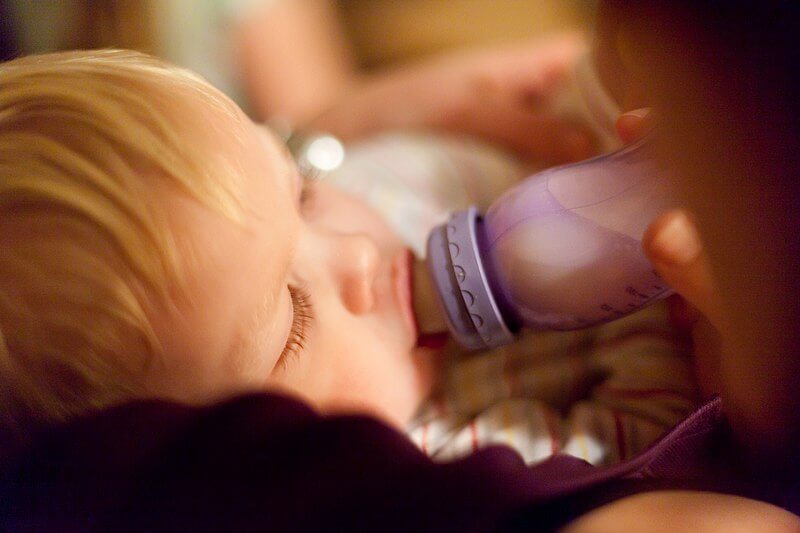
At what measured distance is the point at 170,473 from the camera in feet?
1.14

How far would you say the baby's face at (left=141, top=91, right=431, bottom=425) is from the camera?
40cm

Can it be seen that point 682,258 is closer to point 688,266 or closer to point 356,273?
point 688,266

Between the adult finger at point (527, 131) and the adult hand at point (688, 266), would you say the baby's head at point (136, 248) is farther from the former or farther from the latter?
the adult finger at point (527, 131)

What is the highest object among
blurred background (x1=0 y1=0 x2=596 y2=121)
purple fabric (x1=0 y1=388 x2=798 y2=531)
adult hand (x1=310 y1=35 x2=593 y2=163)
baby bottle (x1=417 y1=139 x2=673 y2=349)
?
blurred background (x1=0 y1=0 x2=596 y2=121)

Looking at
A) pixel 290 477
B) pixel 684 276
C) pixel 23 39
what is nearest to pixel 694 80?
pixel 684 276

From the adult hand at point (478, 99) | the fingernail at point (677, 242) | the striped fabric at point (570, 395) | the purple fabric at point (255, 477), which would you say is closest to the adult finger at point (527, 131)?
the adult hand at point (478, 99)

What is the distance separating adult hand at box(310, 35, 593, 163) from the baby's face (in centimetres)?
35

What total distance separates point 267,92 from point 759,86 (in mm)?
1012

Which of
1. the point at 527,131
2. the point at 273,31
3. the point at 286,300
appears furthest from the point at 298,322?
the point at 273,31

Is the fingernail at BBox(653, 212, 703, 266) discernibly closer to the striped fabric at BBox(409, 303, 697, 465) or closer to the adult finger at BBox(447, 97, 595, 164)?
the striped fabric at BBox(409, 303, 697, 465)

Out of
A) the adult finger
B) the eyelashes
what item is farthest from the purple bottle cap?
the adult finger

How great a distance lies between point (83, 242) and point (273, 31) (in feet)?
2.95

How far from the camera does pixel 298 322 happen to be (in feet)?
1.56

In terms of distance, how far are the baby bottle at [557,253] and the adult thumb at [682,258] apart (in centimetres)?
2
